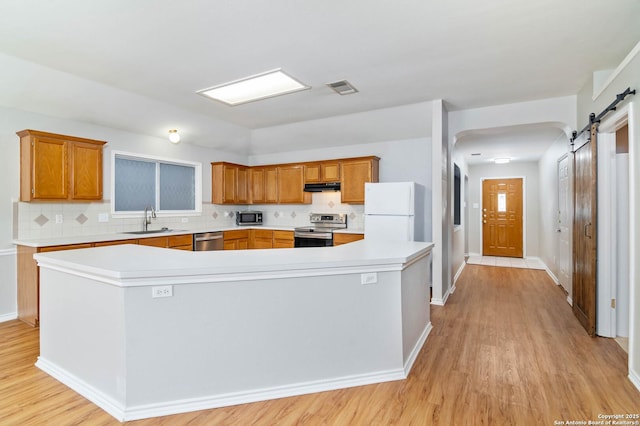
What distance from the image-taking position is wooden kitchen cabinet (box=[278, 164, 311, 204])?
604cm

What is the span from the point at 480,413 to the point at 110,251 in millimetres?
2777

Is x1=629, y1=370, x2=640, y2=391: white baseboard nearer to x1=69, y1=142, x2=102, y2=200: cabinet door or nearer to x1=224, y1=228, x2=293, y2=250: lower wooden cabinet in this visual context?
x1=224, y1=228, x2=293, y2=250: lower wooden cabinet

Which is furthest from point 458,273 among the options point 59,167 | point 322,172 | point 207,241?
point 59,167

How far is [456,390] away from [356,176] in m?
3.70

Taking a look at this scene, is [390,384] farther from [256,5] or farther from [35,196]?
[35,196]

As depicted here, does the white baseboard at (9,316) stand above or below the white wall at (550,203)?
below

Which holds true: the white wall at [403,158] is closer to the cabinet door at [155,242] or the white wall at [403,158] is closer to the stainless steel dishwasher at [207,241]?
the stainless steel dishwasher at [207,241]

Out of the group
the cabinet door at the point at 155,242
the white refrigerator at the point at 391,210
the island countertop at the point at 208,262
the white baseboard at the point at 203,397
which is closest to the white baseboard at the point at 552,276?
the white refrigerator at the point at 391,210

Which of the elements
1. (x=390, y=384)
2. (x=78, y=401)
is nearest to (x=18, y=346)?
(x=78, y=401)

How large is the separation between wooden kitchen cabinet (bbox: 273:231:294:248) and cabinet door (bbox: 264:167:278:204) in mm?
722

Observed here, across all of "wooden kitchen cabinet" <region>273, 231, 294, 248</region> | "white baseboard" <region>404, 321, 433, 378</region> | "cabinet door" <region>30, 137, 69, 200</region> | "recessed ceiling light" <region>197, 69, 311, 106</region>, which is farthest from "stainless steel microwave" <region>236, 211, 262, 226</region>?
"white baseboard" <region>404, 321, 433, 378</region>

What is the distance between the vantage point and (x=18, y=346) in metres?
2.90

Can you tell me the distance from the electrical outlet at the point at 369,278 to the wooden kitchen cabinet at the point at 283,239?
3.54m

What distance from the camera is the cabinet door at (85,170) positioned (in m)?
3.91
